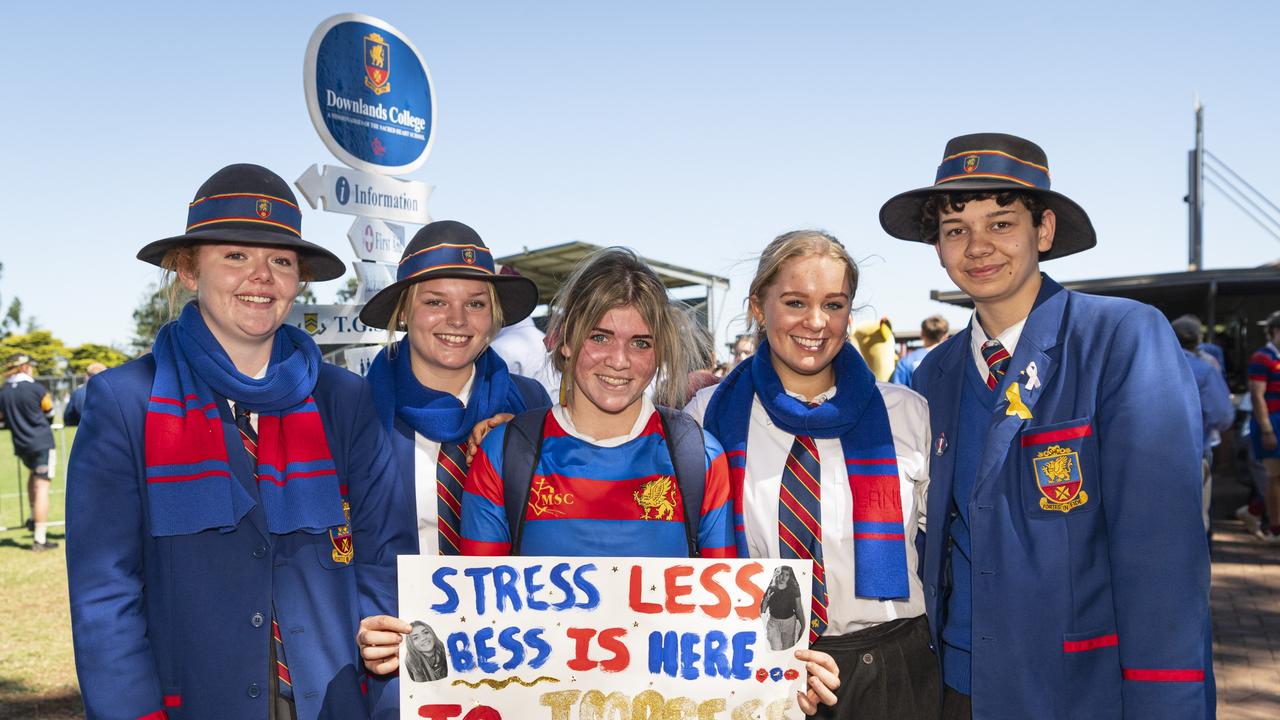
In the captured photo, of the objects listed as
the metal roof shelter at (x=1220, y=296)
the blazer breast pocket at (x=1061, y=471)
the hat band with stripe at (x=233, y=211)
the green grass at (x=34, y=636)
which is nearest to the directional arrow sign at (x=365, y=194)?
the green grass at (x=34, y=636)

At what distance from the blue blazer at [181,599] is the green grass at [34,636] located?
1.21 m

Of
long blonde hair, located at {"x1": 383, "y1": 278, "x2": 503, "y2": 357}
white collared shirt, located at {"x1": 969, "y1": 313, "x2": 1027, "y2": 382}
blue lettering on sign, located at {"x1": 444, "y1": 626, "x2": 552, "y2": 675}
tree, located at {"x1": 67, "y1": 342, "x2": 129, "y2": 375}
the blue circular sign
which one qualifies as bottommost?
blue lettering on sign, located at {"x1": 444, "y1": 626, "x2": 552, "y2": 675}

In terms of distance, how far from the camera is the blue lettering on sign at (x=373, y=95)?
5684mm

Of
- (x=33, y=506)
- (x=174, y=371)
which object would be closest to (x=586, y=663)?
(x=174, y=371)

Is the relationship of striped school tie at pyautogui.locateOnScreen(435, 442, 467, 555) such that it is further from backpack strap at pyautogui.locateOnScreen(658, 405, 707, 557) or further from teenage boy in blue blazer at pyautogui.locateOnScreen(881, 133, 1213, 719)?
teenage boy in blue blazer at pyautogui.locateOnScreen(881, 133, 1213, 719)

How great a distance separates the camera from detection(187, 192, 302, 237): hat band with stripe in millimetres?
2525

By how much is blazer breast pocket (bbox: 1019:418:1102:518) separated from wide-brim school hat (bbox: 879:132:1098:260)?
2.46 ft

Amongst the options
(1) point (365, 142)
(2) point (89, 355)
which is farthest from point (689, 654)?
(2) point (89, 355)

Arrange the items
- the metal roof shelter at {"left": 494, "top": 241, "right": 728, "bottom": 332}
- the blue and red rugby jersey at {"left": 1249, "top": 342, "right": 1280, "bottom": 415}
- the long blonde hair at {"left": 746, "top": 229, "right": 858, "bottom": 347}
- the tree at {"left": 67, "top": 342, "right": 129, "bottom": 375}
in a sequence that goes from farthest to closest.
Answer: the tree at {"left": 67, "top": 342, "right": 129, "bottom": 375}
the metal roof shelter at {"left": 494, "top": 241, "right": 728, "bottom": 332}
the blue and red rugby jersey at {"left": 1249, "top": 342, "right": 1280, "bottom": 415}
the long blonde hair at {"left": 746, "top": 229, "right": 858, "bottom": 347}

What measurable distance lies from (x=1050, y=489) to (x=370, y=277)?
4671mm

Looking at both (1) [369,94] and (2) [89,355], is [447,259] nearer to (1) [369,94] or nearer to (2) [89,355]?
(1) [369,94]

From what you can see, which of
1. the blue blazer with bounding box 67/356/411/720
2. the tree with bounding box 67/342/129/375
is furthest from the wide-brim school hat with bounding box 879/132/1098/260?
the tree with bounding box 67/342/129/375

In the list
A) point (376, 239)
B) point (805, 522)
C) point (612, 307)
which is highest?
point (376, 239)

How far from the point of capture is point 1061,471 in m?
2.29
